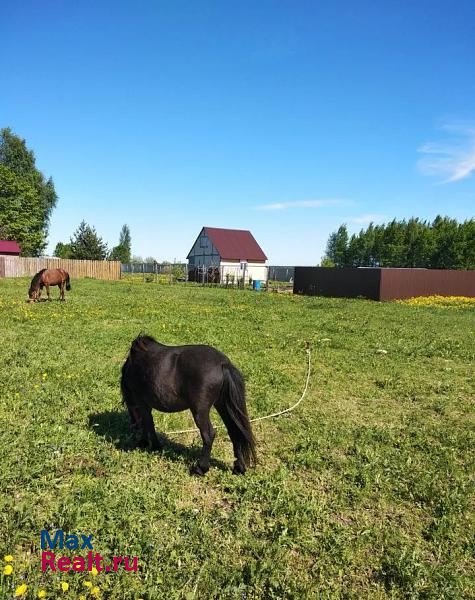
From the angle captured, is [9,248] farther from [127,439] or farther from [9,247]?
[127,439]

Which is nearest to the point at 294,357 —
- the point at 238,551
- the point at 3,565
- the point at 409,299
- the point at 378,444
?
the point at 378,444

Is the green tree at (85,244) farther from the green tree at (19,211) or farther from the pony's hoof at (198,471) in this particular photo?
the pony's hoof at (198,471)

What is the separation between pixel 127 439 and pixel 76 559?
5.80 feet

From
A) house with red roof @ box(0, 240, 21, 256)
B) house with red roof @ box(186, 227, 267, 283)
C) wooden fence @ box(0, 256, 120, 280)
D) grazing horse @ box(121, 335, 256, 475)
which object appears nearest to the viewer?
grazing horse @ box(121, 335, 256, 475)

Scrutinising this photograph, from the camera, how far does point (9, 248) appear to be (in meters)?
47.3

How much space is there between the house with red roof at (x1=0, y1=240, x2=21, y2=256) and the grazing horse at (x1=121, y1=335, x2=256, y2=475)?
50.5 meters

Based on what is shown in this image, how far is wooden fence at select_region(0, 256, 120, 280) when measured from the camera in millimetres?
34781

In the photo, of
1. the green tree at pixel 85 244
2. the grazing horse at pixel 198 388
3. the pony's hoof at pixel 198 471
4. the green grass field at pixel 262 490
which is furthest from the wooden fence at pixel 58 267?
the pony's hoof at pixel 198 471

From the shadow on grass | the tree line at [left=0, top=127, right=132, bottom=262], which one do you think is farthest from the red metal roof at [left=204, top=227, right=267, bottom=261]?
the shadow on grass

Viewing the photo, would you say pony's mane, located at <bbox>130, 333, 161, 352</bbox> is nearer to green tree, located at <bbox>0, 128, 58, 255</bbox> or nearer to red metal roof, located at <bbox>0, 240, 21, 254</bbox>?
red metal roof, located at <bbox>0, 240, 21, 254</bbox>

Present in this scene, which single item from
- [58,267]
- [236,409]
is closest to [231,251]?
[58,267]

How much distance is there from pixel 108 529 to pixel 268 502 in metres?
1.34

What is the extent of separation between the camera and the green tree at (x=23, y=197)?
49781 millimetres

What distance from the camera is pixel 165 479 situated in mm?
3752
